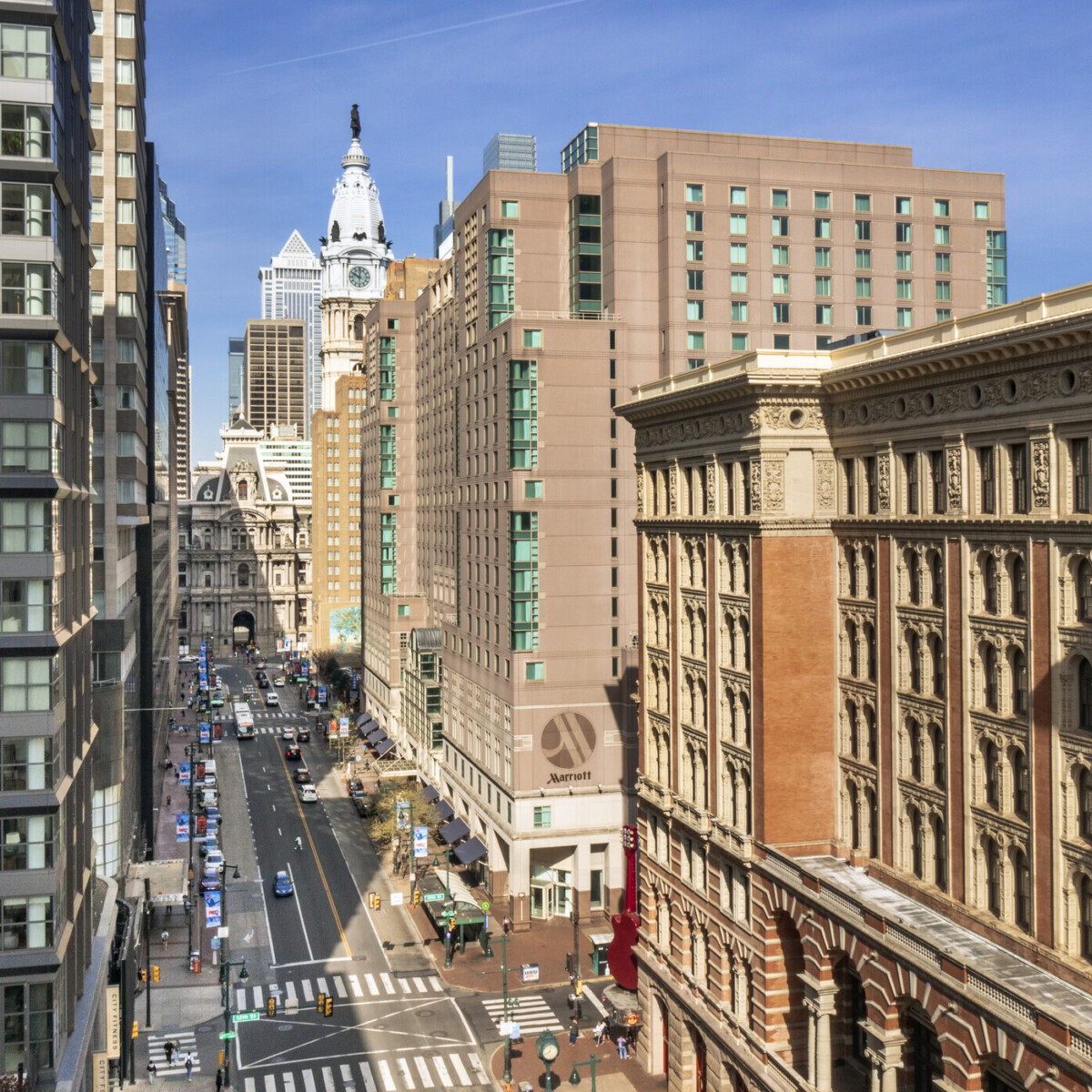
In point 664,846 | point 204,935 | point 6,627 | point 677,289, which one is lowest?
point 204,935

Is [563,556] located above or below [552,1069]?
above

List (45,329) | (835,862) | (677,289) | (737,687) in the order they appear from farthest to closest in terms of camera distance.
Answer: (677,289), (737,687), (835,862), (45,329)

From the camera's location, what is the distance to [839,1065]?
162ft

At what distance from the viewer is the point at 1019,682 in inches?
1529

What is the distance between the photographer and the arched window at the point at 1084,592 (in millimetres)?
35562

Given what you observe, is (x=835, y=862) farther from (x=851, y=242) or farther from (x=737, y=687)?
(x=851, y=242)

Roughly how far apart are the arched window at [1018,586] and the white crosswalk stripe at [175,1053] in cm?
4758

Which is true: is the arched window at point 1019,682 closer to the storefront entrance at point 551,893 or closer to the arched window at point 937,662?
the arched window at point 937,662

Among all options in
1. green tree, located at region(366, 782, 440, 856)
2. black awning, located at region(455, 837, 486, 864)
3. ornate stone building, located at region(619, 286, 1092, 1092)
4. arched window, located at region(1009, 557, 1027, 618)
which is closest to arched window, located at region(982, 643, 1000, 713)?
ornate stone building, located at region(619, 286, 1092, 1092)

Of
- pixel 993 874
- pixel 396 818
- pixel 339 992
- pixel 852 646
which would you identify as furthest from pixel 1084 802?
pixel 396 818

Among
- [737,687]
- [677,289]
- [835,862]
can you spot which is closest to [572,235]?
[677,289]

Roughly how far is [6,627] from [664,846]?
34478mm

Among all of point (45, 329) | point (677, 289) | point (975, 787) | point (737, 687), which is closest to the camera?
point (45, 329)

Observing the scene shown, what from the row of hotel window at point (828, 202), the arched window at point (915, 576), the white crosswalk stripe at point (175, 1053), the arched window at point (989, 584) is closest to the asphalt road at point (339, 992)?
the white crosswalk stripe at point (175, 1053)
